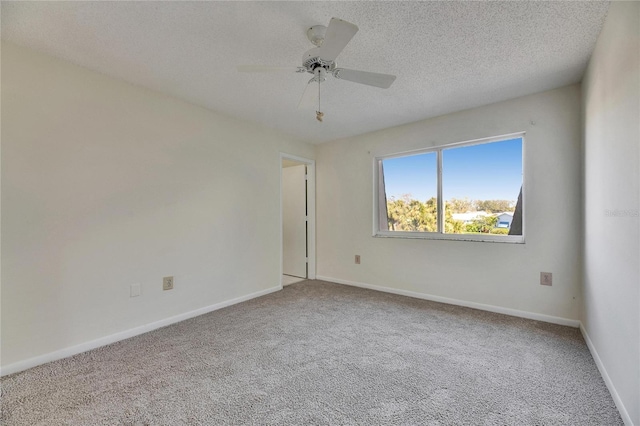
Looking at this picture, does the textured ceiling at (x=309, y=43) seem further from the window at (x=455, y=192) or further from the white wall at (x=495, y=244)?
the window at (x=455, y=192)

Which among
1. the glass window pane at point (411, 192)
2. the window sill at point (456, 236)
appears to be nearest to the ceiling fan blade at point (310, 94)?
the glass window pane at point (411, 192)

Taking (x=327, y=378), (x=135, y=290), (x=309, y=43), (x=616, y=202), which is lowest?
(x=327, y=378)

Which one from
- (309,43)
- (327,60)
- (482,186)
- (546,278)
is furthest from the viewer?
(482,186)

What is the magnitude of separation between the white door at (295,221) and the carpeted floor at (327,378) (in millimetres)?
1998

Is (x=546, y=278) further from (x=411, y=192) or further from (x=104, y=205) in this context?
(x=104, y=205)

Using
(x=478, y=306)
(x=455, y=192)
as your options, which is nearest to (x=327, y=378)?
(x=478, y=306)

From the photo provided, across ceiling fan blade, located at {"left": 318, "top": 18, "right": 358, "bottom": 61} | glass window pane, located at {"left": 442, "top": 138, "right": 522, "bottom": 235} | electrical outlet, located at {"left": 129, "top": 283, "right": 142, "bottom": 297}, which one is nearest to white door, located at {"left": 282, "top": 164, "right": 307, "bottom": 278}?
glass window pane, located at {"left": 442, "top": 138, "right": 522, "bottom": 235}

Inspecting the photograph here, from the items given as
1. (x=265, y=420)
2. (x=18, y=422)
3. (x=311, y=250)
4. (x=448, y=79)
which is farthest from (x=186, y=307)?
(x=448, y=79)

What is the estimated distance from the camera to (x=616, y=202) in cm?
157

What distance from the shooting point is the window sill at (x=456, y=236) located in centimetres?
296

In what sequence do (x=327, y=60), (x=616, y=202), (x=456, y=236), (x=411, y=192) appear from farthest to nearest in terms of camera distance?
(x=411, y=192) → (x=456, y=236) → (x=327, y=60) → (x=616, y=202)

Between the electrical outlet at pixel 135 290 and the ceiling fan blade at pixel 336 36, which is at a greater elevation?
the ceiling fan blade at pixel 336 36

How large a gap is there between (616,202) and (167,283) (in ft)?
11.4

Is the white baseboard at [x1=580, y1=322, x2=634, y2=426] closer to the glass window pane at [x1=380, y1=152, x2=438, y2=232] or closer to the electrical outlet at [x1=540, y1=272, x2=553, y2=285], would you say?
the electrical outlet at [x1=540, y1=272, x2=553, y2=285]
